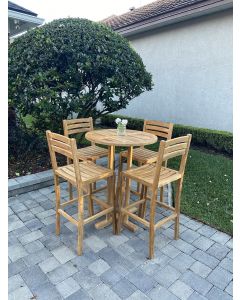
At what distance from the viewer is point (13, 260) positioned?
2213mm

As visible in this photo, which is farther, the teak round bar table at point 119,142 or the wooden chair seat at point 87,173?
the teak round bar table at point 119,142

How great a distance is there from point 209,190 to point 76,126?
A: 2349 millimetres

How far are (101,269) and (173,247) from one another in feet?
2.63

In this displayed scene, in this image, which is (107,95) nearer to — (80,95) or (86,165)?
(80,95)

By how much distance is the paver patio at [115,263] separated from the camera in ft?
6.30

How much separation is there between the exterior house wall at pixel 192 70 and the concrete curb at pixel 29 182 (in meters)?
4.30

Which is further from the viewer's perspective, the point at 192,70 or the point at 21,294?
the point at 192,70

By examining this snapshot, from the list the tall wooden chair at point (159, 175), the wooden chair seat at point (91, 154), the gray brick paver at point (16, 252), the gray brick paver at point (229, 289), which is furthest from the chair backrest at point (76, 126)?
the gray brick paver at point (229, 289)

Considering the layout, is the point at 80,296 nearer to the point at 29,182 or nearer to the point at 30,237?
the point at 30,237

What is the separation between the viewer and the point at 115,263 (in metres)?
2.21

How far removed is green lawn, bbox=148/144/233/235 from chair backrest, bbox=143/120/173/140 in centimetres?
101

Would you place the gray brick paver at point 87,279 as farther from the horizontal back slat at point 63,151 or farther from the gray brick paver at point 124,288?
the horizontal back slat at point 63,151

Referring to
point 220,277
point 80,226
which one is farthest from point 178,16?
point 220,277

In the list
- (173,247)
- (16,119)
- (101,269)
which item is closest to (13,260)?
(101,269)
